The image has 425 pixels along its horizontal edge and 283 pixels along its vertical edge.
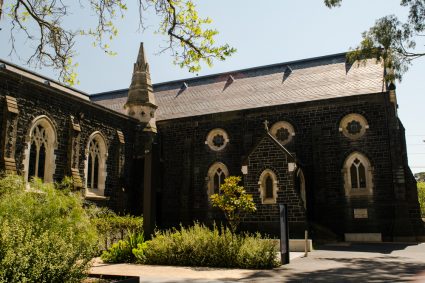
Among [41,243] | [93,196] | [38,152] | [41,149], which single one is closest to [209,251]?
[41,243]

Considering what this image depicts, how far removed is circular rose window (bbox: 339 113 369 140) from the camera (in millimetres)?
20812

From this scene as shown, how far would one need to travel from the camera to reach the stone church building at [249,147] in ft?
58.2

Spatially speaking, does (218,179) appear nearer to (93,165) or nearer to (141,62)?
(93,165)

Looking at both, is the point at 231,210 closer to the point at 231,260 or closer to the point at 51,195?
the point at 231,260

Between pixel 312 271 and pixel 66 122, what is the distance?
13.9 m

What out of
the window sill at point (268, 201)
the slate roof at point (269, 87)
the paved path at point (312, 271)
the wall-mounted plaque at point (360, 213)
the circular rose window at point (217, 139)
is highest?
the slate roof at point (269, 87)

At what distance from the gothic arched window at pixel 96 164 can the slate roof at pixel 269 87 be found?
19.3 feet

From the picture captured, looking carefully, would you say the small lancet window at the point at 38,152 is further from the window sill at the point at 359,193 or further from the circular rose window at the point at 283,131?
the window sill at the point at 359,193

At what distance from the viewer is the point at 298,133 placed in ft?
72.3

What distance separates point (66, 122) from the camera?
19.0m

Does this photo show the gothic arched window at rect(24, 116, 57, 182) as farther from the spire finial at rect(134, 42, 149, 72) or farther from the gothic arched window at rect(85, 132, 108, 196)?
the spire finial at rect(134, 42, 149, 72)

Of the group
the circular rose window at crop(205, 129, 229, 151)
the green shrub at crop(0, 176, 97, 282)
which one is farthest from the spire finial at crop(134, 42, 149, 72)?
the green shrub at crop(0, 176, 97, 282)

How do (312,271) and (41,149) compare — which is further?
(41,149)

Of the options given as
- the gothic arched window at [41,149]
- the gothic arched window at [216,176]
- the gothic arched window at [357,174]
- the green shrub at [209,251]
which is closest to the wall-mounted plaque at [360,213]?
the gothic arched window at [357,174]
